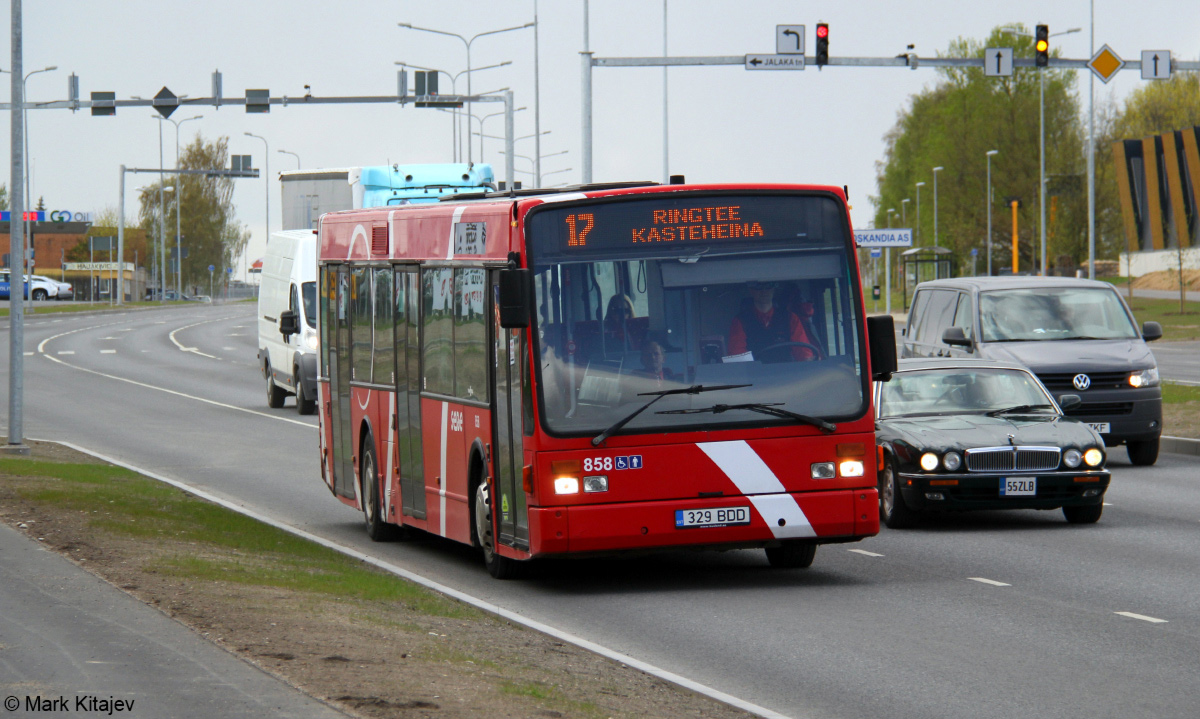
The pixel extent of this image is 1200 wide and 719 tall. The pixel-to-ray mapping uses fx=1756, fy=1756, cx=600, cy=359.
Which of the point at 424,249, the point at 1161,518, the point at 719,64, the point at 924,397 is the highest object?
the point at 719,64

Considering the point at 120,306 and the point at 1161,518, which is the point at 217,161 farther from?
the point at 1161,518

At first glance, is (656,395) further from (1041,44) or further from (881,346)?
(1041,44)

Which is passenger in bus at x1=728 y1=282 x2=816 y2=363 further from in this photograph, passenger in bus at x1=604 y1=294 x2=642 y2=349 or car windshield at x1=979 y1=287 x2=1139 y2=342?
car windshield at x1=979 y1=287 x2=1139 y2=342

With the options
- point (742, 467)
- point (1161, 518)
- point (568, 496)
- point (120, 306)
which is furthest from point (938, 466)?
point (120, 306)

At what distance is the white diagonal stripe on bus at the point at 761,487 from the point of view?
10.9 metres

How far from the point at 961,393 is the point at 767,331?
4585 mm

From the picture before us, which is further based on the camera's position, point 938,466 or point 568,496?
point 938,466

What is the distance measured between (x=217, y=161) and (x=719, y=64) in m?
122

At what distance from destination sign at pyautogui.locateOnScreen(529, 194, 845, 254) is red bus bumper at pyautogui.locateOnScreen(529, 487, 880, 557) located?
5.36ft

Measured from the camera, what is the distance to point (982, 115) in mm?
88750

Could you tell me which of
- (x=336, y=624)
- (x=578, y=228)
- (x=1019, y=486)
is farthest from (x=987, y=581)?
(x=336, y=624)

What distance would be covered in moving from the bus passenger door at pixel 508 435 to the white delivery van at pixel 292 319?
18240 mm

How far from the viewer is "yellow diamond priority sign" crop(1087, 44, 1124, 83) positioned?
107 ft

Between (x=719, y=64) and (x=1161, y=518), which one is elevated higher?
(x=719, y=64)
